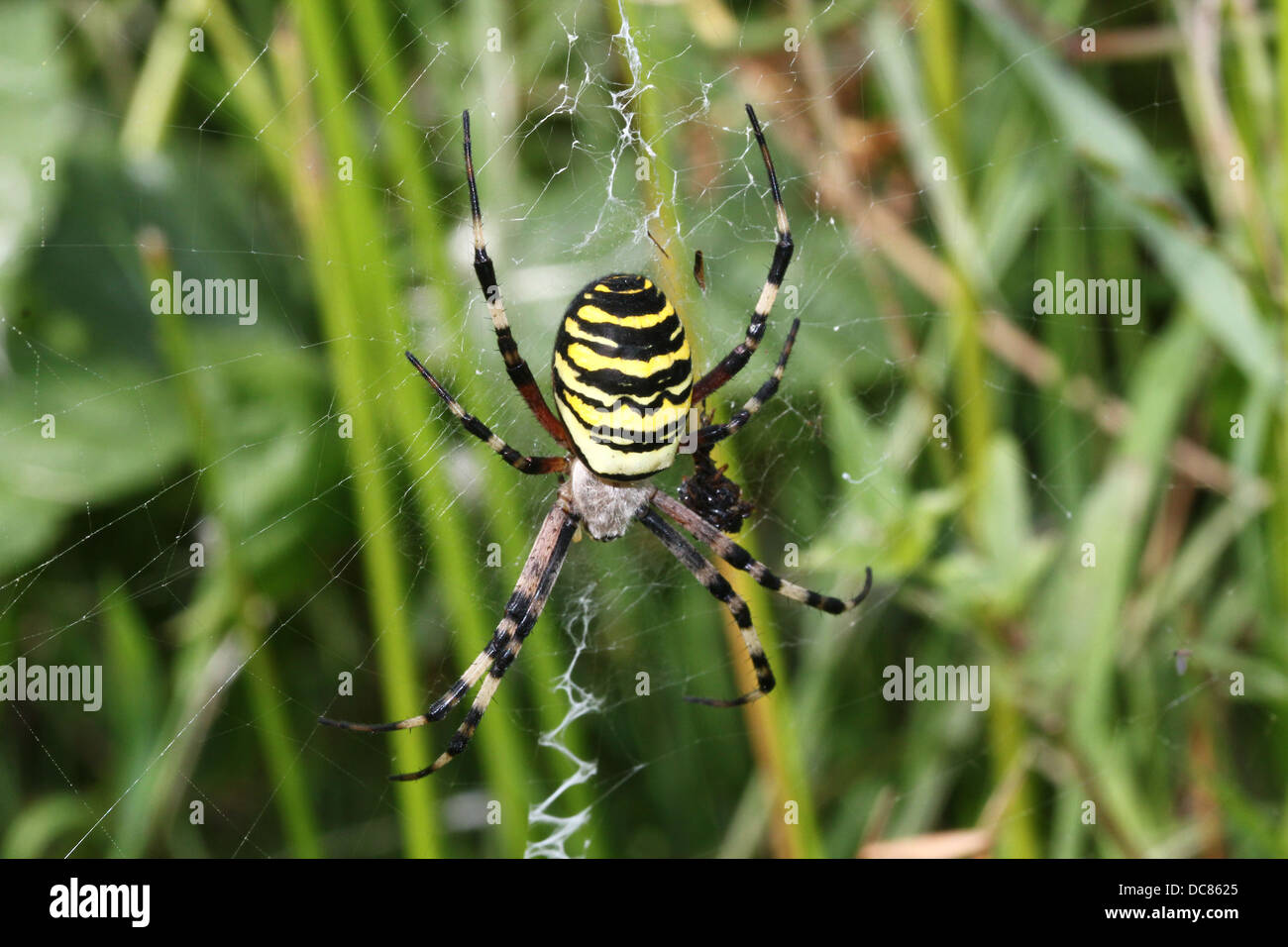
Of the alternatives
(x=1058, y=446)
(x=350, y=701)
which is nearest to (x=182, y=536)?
(x=350, y=701)

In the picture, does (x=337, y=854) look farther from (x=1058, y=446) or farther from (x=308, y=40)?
(x=1058, y=446)

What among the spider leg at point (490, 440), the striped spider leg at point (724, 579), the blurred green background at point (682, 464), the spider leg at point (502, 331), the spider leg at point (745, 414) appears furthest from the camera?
the striped spider leg at point (724, 579)

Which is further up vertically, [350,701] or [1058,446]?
[1058,446]

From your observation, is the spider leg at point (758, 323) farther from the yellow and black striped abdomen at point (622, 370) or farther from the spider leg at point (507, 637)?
the spider leg at point (507, 637)

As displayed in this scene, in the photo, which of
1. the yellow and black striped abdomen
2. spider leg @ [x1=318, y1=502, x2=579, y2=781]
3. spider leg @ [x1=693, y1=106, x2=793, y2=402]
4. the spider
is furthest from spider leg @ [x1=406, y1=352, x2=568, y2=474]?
spider leg @ [x1=693, y1=106, x2=793, y2=402]

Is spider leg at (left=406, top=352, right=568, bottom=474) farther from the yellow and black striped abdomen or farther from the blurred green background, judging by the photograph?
the yellow and black striped abdomen

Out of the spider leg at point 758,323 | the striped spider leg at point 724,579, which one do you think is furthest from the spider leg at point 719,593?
the spider leg at point 758,323
